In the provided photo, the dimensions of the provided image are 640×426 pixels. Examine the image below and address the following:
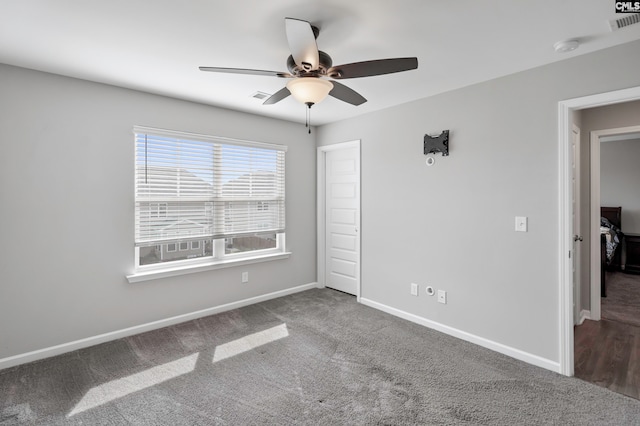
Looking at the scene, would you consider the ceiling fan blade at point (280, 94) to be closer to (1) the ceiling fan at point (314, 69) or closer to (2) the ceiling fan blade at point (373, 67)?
(1) the ceiling fan at point (314, 69)

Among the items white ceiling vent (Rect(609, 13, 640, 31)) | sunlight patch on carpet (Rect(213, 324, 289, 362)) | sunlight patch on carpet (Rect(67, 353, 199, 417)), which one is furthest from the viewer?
sunlight patch on carpet (Rect(213, 324, 289, 362))

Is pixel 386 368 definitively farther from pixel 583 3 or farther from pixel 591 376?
pixel 583 3

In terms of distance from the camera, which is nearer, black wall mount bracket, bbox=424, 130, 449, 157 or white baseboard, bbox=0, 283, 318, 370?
white baseboard, bbox=0, 283, 318, 370

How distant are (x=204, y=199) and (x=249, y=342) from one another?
1.74 meters

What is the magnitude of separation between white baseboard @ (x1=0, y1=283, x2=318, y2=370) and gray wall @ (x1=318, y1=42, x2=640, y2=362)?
1.69 metres

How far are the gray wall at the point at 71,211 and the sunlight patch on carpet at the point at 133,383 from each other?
87 centimetres

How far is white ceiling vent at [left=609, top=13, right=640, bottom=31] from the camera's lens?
189 cm

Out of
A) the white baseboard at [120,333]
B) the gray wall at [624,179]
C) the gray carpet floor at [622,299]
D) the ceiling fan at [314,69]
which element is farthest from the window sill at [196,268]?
the gray wall at [624,179]

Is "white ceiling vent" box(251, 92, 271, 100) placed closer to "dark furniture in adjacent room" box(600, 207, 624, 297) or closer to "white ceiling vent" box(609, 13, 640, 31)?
"white ceiling vent" box(609, 13, 640, 31)

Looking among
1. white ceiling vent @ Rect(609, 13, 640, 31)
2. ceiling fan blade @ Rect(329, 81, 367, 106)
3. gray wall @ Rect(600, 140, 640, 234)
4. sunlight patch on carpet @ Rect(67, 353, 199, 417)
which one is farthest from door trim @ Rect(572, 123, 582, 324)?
sunlight patch on carpet @ Rect(67, 353, 199, 417)

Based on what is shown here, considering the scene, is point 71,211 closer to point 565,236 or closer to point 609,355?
point 565,236

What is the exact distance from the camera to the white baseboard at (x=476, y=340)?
2.62 m

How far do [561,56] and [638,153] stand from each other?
537 centimetres

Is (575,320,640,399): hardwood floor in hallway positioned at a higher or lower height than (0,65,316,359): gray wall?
lower
